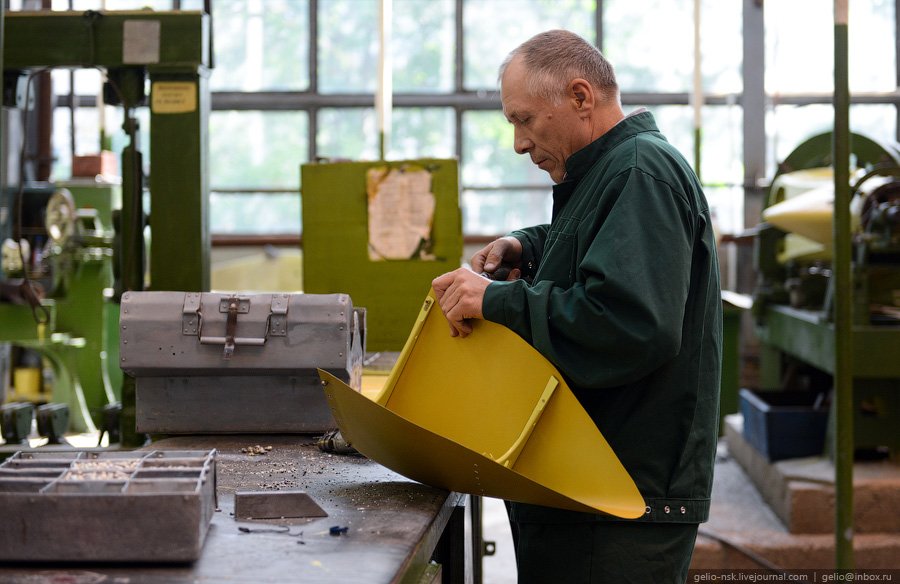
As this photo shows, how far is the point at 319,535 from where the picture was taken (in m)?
1.18

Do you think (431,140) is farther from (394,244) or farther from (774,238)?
(394,244)

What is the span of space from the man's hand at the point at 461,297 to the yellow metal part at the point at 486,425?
3 cm

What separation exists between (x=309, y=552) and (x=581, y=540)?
477 millimetres

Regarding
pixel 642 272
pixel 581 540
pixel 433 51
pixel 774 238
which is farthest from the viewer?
pixel 433 51

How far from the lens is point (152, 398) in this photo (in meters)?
1.85

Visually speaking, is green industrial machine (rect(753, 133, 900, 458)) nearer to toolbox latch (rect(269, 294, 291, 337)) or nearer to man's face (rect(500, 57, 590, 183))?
man's face (rect(500, 57, 590, 183))

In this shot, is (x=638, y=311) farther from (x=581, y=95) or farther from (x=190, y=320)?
(x=190, y=320)

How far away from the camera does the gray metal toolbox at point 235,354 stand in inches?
69.9

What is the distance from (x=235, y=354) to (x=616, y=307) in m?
0.79

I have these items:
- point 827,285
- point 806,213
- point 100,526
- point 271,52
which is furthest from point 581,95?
point 271,52

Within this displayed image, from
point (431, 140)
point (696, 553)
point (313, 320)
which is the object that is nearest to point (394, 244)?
point (313, 320)

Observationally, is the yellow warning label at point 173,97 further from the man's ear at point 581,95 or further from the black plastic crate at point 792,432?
the black plastic crate at point 792,432

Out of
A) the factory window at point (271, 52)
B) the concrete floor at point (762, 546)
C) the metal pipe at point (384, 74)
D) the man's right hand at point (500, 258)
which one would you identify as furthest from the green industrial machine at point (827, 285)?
the factory window at point (271, 52)

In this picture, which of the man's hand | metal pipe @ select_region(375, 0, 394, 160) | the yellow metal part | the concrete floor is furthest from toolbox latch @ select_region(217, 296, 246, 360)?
the concrete floor
